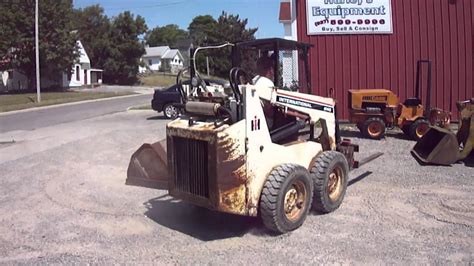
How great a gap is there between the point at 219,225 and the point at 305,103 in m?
1.96

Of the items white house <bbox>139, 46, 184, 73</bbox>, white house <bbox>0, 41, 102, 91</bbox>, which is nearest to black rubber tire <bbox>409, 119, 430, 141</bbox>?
white house <bbox>0, 41, 102, 91</bbox>

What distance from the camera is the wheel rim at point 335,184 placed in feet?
22.2

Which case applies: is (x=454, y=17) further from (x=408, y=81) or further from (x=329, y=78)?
(x=329, y=78)

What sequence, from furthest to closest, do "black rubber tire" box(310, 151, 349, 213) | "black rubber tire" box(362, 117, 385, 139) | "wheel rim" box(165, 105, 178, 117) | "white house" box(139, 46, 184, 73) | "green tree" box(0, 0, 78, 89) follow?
"white house" box(139, 46, 184, 73)
"green tree" box(0, 0, 78, 89)
"wheel rim" box(165, 105, 178, 117)
"black rubber tire" box(362, 117, 385, 139)
"black rubber tire" box(310, 151, 349, 213)

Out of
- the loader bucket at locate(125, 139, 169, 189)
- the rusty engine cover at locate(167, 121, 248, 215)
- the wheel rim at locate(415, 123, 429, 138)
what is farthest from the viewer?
the wheel rim at locate(415, 123, 429, 138)

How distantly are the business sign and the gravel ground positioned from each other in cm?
702

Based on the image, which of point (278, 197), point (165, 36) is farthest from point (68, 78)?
point (165, 36)

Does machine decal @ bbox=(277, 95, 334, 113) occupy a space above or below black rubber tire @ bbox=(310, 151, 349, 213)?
Answer: above

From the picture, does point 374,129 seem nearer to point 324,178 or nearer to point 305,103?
point 305,103

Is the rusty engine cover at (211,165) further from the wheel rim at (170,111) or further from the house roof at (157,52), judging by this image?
the house roof at (157,52)

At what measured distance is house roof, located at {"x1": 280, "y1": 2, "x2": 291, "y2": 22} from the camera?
A: 22780 mm

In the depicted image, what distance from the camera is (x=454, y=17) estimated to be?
15602 millimetres

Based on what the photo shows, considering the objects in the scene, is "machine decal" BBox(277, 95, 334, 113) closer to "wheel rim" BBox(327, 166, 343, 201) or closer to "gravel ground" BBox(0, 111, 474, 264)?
"wheel rim" BBox(327, 166, 343, 201)

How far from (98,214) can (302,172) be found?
2989mm
